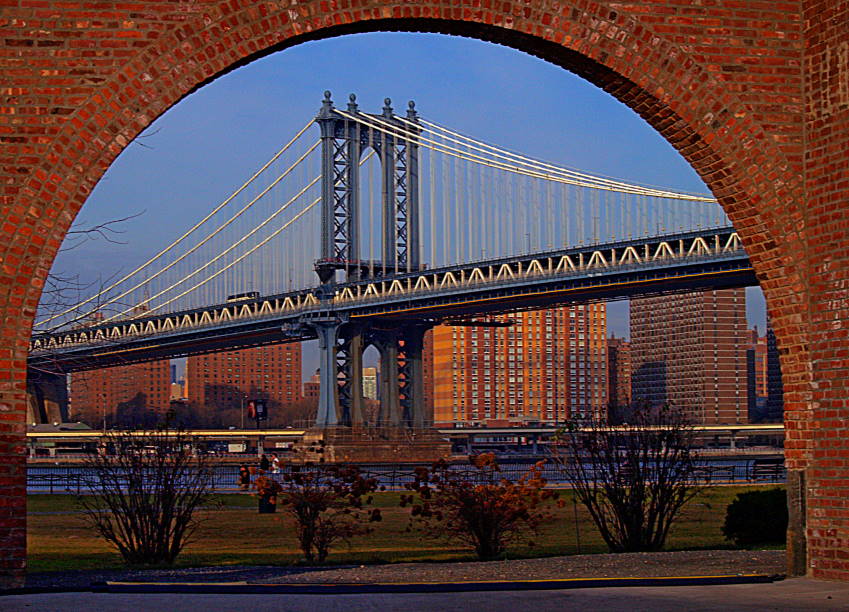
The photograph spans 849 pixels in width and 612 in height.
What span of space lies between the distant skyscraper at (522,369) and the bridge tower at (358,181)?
6598 centimetres

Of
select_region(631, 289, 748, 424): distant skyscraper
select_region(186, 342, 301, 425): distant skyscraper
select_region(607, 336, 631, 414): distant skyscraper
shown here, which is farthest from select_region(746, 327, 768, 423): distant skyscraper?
select_region(186, 342, 301, 425): distant skyscraper

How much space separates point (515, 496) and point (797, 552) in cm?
531

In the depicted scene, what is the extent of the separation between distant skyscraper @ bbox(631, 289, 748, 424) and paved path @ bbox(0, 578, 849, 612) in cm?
12072

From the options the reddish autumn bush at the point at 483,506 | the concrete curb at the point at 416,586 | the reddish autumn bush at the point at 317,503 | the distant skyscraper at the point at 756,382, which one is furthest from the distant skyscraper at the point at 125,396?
the concrete curb at the point at 416,586

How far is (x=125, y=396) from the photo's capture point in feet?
437

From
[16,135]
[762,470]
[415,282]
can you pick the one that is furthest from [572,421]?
[415,282]

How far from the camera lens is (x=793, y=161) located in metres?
9.61

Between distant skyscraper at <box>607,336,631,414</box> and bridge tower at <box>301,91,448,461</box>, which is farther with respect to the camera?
distant skyscraper at <box>607,336,631,414</box>

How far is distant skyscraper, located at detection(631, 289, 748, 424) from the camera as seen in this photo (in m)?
130

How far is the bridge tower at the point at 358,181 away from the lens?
212 feet

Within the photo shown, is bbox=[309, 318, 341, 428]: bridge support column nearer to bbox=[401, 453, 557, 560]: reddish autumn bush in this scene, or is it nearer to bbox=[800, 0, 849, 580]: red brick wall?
bbox=[401, 453, 557, 560]: reddish autumn bush

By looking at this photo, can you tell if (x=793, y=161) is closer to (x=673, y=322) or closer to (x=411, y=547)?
(x=411, y=547)

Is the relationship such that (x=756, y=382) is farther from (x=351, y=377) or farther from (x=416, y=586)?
(x=416, y=586)

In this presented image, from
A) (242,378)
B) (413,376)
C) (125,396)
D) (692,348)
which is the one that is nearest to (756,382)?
(692,348)
